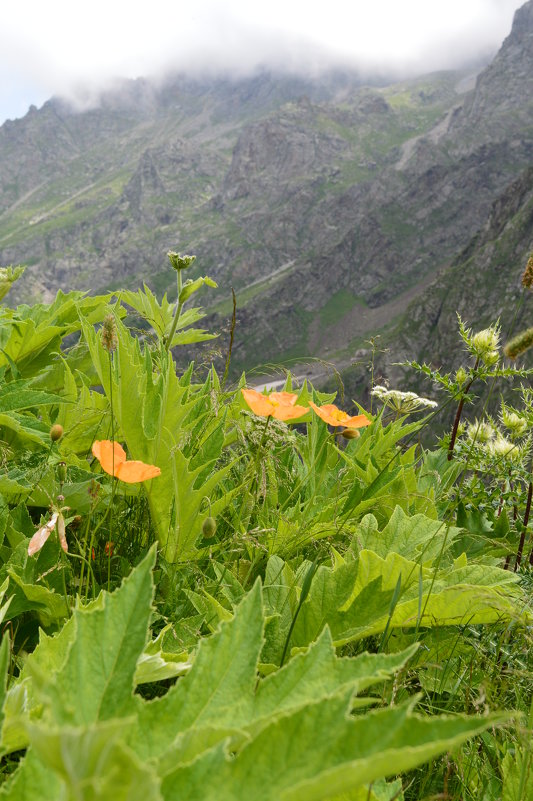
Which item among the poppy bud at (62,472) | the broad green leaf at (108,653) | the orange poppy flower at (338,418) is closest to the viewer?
the broad green leaf at (108,653)

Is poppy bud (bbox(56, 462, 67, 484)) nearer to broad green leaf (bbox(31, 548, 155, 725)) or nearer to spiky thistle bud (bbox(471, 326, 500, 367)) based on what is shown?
broad green leaf (bbox(31, 548, 155, 725))

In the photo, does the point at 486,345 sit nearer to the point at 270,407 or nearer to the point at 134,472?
the point at 270,407

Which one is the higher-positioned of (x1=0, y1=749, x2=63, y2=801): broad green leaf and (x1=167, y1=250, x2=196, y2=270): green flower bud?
(x1=167, y1=250, x2=196, y2=270): green flower bud

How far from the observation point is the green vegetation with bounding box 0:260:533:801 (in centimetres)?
69

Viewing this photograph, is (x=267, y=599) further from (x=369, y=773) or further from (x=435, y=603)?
(x=369, y=773)

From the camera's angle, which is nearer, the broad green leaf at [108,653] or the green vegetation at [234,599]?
the green vegetation at [234,599]

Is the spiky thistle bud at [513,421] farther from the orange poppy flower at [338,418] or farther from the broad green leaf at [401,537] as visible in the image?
the broad green leaf at [401,537]

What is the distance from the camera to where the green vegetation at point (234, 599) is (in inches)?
27.1

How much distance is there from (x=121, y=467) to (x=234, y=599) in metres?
0.67

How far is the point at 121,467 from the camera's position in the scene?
6.12 ft

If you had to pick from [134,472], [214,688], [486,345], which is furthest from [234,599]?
[486,345]

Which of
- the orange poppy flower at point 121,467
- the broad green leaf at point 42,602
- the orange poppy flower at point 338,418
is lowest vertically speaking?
the orange poppy flower at point 338,418

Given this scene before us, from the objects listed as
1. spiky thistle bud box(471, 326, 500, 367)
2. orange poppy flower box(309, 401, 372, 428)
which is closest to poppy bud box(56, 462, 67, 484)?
orange poppy flower box(309, 401, 372, 428)

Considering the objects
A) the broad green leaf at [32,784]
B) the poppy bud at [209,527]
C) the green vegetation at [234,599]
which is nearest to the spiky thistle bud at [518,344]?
the green vegetation at [234,599]
